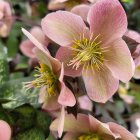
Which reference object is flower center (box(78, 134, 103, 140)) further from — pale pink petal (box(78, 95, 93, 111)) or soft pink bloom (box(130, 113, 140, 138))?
soft pink bloom (box(130, 113, 140, 138))

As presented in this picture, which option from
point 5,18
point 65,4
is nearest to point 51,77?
point 65,4

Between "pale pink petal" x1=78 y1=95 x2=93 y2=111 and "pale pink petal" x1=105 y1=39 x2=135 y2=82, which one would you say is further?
"pale pink petal" x1=78 y1=95 x2=93 y2=111

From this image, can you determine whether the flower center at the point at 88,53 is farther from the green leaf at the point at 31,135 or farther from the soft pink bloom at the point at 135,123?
the soft pink bloom at the point at 135,123

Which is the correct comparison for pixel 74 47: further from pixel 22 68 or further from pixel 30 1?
pixel 30 1

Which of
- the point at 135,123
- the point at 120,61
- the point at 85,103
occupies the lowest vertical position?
the point at 135,123

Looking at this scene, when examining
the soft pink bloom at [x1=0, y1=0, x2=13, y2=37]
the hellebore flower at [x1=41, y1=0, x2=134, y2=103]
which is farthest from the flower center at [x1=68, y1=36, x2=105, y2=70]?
the soft pink bloom at [x1=0, y1=0, x2=13, y2=37]

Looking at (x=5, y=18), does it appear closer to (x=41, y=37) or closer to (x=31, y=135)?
(x=41, y=37)
